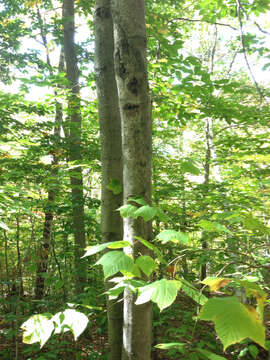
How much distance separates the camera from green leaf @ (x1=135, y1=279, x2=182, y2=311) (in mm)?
633

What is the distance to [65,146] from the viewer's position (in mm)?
3510

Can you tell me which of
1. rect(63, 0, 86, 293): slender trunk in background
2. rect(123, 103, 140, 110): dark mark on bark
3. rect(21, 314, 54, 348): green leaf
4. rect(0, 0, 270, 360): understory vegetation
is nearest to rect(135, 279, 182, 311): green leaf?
rect(0, 0, 270, 360): understory vegetation

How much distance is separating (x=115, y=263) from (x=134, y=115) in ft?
2.41

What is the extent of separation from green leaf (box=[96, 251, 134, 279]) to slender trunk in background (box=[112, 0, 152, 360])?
0.35 meters

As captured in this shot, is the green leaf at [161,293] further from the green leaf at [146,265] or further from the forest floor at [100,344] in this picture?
the forest floor at [100,344]

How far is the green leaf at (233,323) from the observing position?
1.83 feet

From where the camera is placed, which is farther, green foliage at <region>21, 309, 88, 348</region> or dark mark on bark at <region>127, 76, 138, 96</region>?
dark mark on bark at <region>127, 76, 138, 96</region>

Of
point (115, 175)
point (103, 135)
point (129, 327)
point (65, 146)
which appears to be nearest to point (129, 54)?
point (103, 135)

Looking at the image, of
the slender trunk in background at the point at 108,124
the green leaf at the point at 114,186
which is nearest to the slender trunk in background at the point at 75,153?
the slender trunk in background at the point at 108,124

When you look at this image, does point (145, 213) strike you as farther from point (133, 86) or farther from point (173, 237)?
point (133, 86)

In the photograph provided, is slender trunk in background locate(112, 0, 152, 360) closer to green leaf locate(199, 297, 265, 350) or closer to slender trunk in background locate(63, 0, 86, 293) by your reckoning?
green leaf locate(199, 297, 265, 350)

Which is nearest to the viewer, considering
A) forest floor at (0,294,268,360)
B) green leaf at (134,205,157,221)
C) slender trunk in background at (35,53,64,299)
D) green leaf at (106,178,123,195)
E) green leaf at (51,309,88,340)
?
green leaf at (51,309,88,340)

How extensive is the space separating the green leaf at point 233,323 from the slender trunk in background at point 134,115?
1.82ft

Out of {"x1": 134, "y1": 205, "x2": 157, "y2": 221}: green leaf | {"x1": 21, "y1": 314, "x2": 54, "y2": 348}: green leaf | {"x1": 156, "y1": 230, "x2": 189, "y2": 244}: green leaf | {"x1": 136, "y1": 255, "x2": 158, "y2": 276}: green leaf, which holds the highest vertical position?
{"x1": 134, "y1": 205, "x2": 157, "y2": 221}: green leaf
